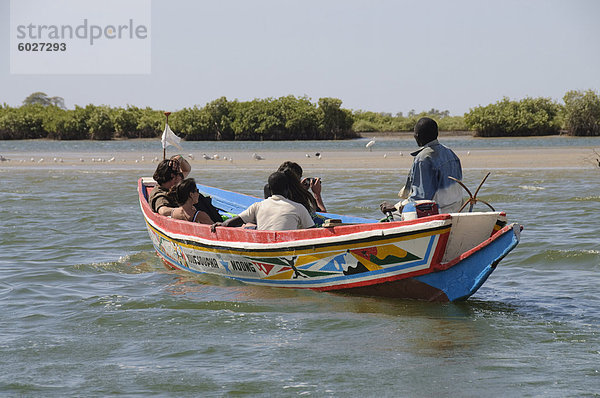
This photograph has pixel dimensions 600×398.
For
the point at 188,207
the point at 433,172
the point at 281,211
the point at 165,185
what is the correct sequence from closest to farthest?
the point at 433,172, the point at 281,211, the point at 188,207, the point at 165,185

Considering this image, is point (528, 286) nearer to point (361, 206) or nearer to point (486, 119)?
point (361, 206)

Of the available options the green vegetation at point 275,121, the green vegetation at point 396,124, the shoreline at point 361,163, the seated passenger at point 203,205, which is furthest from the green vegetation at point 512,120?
the seated passenger at point 203,205

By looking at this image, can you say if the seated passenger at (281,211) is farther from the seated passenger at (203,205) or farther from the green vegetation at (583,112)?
the green vegetation at (583,112)

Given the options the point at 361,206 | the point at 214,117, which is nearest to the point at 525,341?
the point at 361,206

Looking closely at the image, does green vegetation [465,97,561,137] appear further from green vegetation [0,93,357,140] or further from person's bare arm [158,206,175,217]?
person's bare arm [158,206,175,217]

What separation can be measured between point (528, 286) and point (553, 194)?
31.1 ft

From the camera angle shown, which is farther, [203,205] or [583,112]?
[583,112]

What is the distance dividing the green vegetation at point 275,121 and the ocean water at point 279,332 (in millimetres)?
60249

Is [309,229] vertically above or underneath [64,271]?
above

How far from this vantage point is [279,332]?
624 cm

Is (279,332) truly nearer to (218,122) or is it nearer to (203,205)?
(203,205)

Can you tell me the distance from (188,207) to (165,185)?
0.60 metres

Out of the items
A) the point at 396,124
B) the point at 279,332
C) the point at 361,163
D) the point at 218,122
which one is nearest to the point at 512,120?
the point at 396,124

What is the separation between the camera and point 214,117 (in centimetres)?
7681
